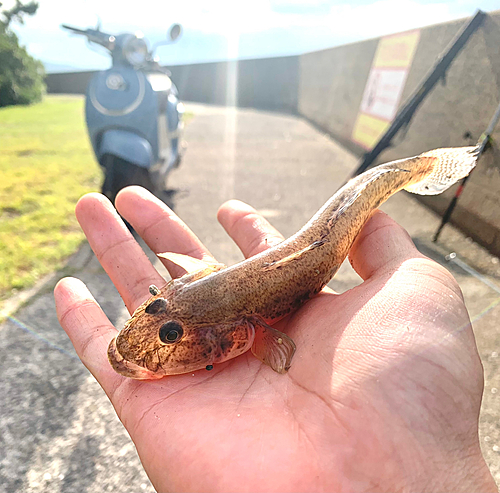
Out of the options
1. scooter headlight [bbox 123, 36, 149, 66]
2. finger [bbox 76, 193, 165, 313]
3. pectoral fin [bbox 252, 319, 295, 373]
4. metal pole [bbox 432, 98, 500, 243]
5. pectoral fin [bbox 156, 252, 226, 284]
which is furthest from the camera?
scooter headlight [bbox 123, 36, 149, 66]

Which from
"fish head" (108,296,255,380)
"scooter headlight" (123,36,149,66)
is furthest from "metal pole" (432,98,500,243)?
"scooter headlight" (123,36,149,66)

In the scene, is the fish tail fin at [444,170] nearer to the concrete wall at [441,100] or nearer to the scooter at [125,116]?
the concrete wall at [441,100]

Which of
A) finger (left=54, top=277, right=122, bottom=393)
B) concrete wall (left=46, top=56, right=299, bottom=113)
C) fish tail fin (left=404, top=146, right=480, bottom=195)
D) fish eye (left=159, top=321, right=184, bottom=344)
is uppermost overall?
Answer: fish tail fin (left=404, top=146, right=480, bottom=195)

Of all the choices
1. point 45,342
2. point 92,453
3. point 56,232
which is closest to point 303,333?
point 92,453

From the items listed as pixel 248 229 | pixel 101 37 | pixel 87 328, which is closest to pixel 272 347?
pixel 87 328

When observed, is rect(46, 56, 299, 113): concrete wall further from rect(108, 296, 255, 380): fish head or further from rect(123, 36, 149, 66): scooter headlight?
rect(108, 296, 255, 380): fish head

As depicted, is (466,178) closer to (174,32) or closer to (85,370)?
(85,370)
